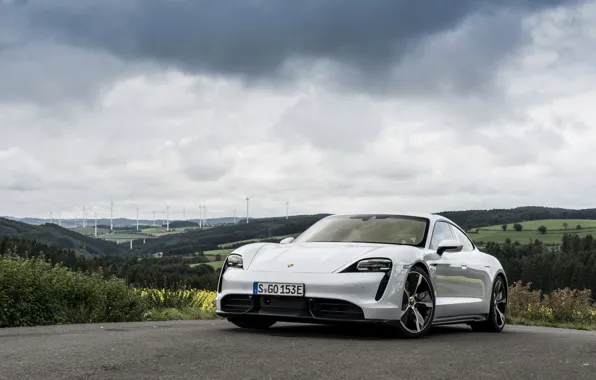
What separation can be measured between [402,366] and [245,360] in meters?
1.26

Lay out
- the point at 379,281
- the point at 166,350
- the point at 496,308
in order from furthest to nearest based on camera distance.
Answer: the point at 496,308 < the point at 379,281 < the point at 166,350

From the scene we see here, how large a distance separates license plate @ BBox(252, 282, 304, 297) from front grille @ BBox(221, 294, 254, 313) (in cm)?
16

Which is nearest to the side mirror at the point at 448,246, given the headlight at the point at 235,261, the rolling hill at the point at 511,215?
the headlight at the point at 235,261

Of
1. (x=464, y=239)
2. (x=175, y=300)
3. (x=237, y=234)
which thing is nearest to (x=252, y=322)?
(x=464, y=239)

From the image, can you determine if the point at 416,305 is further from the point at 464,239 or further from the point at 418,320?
the point at 464,239

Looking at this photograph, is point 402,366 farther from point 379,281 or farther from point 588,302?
point 588,302

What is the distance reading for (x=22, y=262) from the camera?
1190cm

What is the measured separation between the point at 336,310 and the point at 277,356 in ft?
6.27

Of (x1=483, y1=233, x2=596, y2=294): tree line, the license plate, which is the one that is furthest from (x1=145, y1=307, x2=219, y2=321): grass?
(x1=483, y1=233, x2=596, y2=294): tree line

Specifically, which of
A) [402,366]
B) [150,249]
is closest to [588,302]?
[402,366]

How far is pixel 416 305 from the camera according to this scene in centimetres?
949

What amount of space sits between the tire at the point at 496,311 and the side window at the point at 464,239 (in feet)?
2.03

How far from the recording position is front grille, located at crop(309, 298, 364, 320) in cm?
887

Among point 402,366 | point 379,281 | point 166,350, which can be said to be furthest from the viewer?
point 379,281
